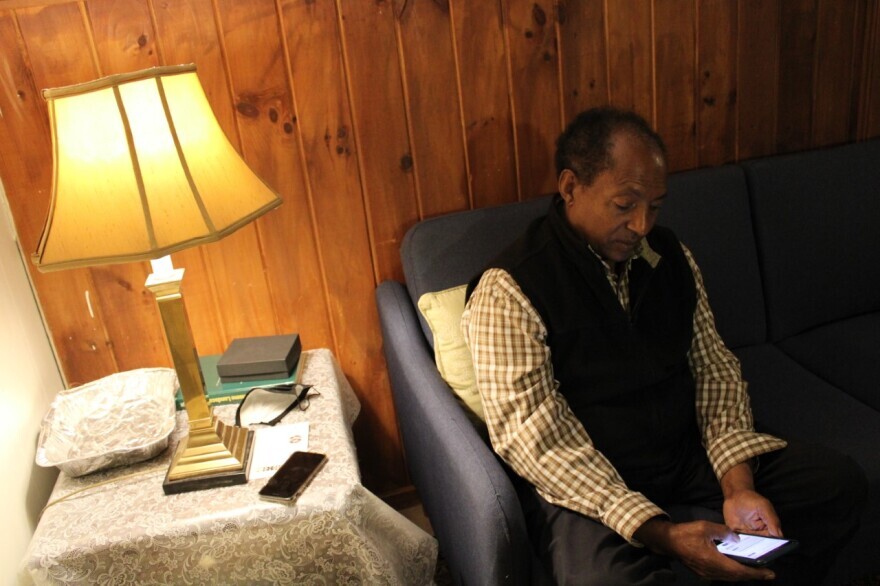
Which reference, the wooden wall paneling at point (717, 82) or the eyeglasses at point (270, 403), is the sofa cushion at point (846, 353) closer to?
the wooden wall paneling at point (717, 82)

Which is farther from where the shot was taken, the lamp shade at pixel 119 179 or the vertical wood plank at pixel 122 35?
the vertical wood plank at pixel 122 35

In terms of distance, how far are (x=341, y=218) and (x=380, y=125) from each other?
252mm

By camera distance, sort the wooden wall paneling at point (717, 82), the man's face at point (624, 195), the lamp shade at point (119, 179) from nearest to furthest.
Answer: the lamp shade at point (119, 179), the man's face at point (624, 195), the wooden wall paneling at point (717, 82)

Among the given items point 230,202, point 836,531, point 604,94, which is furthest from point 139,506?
point 604,94

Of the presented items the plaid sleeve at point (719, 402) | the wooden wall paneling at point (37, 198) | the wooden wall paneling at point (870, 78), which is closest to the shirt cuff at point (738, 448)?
the plaid sleeve at point (719, 402)

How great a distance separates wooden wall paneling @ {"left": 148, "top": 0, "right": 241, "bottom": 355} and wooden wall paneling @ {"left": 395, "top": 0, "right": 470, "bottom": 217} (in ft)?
1.42

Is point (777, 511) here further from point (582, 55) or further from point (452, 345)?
point (582, 55)

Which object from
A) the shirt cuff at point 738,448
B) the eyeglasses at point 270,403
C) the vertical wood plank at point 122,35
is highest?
the vertical wood plank at point 122,35

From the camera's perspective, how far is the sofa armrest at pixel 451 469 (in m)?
1.20

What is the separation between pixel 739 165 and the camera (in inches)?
79.4

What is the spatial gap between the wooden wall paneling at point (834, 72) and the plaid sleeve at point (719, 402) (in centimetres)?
92

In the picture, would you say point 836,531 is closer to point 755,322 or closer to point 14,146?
point 755,322

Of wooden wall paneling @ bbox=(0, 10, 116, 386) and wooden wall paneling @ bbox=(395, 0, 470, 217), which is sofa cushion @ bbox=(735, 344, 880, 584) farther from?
wooden wall paneling @ bbox=(0, 10, 116, 386)

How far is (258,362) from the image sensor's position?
5.45ft
